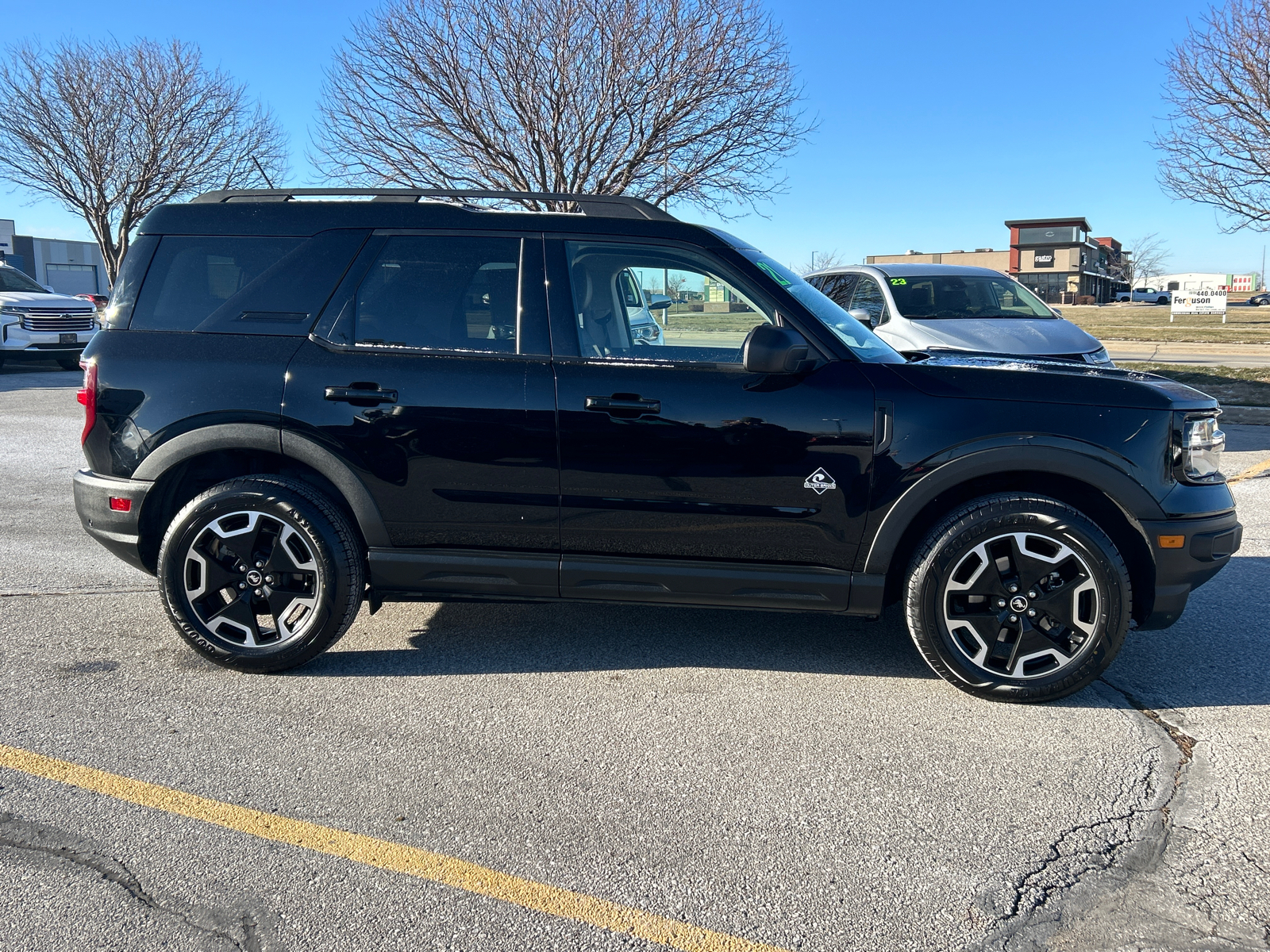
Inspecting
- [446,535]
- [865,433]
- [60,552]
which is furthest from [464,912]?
[60,552]

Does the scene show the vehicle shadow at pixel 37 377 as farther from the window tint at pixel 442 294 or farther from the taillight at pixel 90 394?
the window tint at pixel 442 294

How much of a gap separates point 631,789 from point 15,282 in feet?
64.6

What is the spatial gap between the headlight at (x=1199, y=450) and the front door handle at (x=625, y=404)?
2.06 meters

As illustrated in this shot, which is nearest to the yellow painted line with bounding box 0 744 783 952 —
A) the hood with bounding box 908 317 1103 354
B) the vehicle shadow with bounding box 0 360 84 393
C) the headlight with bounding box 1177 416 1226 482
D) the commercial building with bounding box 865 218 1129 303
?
the headlight with bounding box 1177 416 1226 482

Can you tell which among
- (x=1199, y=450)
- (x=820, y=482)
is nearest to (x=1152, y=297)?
(x=1199, y=450)

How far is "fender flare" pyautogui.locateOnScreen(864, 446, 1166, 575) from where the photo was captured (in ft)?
12.2

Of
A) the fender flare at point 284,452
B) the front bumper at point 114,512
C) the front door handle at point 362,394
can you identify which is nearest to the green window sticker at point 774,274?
the front door handle at point 362,394

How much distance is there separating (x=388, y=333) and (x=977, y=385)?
2.41 meters

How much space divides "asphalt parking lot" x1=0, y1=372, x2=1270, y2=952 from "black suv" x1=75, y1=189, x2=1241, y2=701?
38 centimetres

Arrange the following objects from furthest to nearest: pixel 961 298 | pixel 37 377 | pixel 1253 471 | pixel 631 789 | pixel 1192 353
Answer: pixel 1192 353 < pixel 37 377 < pixel 961 298 < pixel 1253 471 < pixel 631 789

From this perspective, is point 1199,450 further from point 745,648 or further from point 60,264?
point 60,264

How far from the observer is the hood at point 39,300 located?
1681cm

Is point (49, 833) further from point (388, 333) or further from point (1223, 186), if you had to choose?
point (1223, 186)

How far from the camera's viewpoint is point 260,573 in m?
4.07
